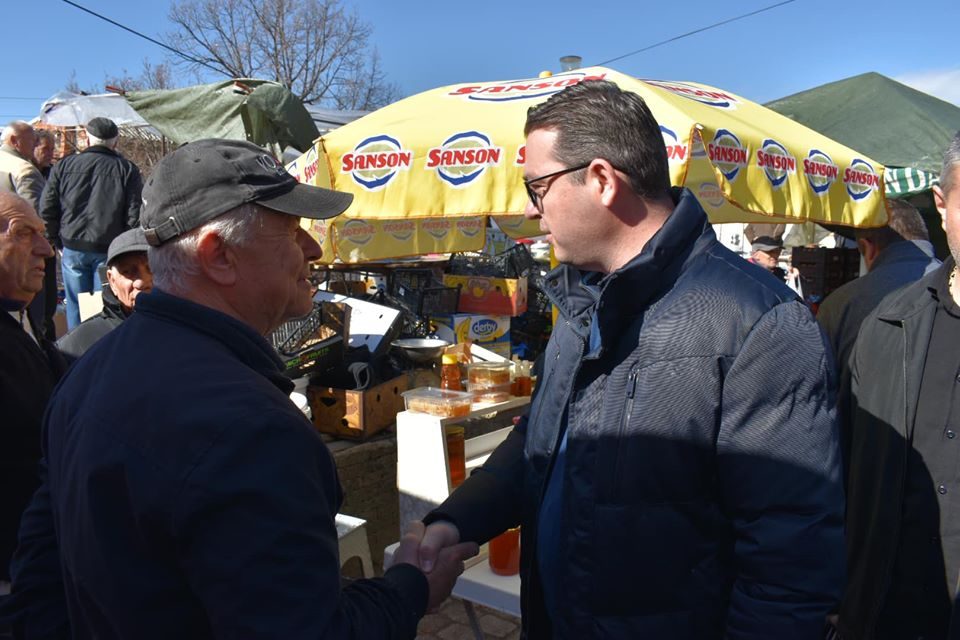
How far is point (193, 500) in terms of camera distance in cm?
109

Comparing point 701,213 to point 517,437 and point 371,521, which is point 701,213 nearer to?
point 517,437

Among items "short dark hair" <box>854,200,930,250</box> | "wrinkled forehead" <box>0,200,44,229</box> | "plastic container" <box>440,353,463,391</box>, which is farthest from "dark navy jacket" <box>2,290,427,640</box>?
"short dark hair" <box>854,200,930,250</box>

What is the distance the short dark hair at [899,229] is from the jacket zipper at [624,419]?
3.40 m

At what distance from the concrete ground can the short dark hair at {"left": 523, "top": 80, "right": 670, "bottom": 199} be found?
9.89 feet

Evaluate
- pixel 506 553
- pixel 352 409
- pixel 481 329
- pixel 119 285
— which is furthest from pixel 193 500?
pixel 481 329

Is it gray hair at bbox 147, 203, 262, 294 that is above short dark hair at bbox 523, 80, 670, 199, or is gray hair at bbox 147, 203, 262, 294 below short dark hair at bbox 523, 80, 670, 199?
below

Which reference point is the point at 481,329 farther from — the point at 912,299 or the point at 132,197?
the point at 912,299

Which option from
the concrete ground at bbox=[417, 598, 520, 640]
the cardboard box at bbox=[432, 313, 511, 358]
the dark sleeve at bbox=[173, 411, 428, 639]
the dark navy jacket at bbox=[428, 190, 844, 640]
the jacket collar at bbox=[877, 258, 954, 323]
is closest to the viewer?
the dark sleeve at bbox=[173, 411, 428, 639]

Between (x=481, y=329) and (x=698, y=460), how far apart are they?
430 cm

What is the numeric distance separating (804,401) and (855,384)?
1.07m

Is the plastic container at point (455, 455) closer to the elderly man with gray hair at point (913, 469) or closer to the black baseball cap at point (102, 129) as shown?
the elderly man with gray hair at point (913, 469)

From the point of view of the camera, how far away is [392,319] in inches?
179

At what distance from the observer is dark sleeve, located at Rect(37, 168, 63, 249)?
639cm

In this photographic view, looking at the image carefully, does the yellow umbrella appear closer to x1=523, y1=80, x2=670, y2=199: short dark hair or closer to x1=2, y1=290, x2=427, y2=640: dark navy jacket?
x1=523, y1=80, x2=670, y2=199: short dark hair
